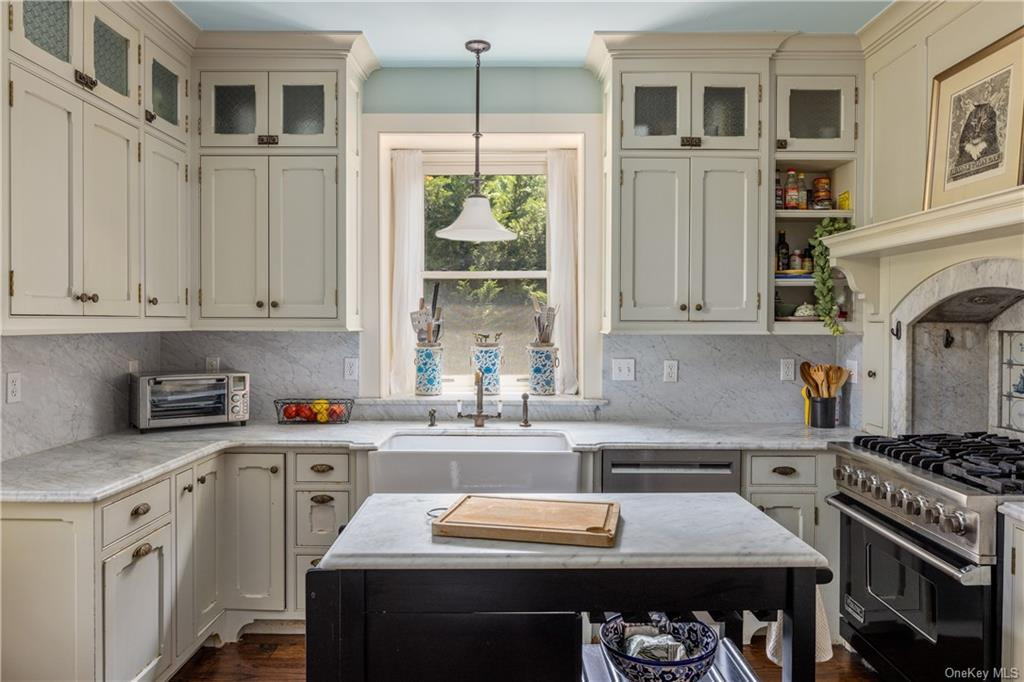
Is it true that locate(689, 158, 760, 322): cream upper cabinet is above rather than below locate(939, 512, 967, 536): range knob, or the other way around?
above

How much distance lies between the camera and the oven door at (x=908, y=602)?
2014mm

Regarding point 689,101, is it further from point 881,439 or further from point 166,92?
point 166,92

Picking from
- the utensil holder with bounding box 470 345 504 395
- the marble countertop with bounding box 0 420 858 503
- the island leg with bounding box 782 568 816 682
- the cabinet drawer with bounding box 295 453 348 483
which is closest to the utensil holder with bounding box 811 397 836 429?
the marble countertop with bounding box 0 420 858 503

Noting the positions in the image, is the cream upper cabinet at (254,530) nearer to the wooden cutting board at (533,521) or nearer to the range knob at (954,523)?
the wooden cutting board at (533,521)

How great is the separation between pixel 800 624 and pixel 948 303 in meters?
1.81

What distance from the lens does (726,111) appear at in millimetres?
3227

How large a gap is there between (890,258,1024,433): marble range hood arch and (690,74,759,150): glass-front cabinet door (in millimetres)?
1022

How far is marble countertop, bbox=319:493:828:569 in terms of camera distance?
1438 millimetres

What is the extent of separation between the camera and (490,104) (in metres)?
3.52

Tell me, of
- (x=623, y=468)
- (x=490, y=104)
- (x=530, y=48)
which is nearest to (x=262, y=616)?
(x=623, y=468)

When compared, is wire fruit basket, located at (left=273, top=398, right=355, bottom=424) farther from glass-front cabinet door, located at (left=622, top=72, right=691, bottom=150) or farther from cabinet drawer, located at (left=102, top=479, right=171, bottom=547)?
glass-front cabinet door, located at (left=622, top=72, right=691, bottom=150)

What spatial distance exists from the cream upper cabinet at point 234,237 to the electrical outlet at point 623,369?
69.4 inches

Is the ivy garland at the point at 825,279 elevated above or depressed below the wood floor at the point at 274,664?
above

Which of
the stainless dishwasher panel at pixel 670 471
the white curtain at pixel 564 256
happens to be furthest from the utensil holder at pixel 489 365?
the stainless dishwasher panel at pixel 670 471
